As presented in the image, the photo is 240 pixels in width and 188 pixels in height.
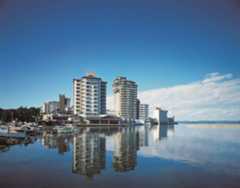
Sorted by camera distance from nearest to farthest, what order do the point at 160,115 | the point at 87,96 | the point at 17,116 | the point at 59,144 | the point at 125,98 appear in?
the point at 59,144 → the point at 17,116 → the point at 87,96 → the point at 125,98 → the point at 160,115

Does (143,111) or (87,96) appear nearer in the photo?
(87,96)

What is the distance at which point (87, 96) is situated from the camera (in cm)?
3488

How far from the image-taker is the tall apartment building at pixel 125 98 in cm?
4506

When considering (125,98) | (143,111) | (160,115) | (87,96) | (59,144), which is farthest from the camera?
(160,115)

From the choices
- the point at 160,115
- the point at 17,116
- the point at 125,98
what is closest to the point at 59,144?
the point at 17,116

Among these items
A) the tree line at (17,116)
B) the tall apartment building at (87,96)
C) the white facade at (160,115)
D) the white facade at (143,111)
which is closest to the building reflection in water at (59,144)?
the tree line at (17,116)

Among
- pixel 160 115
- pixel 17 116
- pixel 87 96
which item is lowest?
pixel 160 115

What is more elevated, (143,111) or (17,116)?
(143,111)

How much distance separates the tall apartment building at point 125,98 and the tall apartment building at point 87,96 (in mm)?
9955

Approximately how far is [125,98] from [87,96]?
42.2 ft

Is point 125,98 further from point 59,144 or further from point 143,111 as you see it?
point 59,144

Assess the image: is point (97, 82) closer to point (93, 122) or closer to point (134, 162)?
point (93, 122)

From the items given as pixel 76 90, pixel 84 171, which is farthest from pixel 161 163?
pixel 76 90

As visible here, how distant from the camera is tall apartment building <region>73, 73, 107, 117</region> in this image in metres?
34.8
